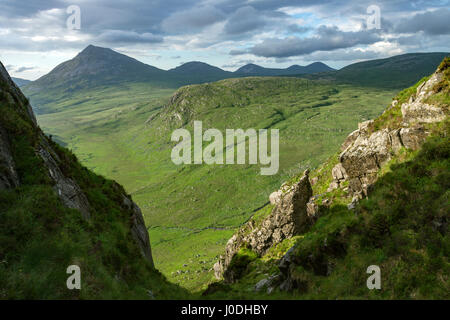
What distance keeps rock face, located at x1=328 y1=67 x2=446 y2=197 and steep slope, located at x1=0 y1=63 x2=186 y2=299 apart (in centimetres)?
1840

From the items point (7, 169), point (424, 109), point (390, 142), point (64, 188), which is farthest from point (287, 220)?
point (7, 169)

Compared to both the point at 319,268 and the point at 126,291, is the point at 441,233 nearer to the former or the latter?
the point at 319,268

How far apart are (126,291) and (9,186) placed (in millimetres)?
8780

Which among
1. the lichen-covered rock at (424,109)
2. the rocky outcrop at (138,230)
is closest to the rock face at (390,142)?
the lichen-covered rock at (424,109)

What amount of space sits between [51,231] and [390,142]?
25.4 m

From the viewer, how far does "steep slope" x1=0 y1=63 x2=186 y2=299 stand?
12.1 meters

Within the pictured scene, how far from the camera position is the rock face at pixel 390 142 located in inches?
810

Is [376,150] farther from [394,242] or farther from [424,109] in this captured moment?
[394,242]

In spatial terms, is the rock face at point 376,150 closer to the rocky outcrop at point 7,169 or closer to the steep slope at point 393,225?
the steep slope at point 393,225

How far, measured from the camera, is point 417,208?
611 inches

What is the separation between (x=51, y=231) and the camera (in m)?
13.9

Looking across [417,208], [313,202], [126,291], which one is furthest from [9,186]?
[313,202]

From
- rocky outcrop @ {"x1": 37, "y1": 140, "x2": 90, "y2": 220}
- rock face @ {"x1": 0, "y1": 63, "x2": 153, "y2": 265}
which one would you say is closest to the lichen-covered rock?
rock face @ {"x1": 0, "y1": 63, "x2": 153, "y2": 265}

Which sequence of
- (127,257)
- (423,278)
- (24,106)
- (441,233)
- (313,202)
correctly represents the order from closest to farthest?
1. (423,278)
2. (441,233)
3. (127,257)
4. (24,106)
5. (313,202)
